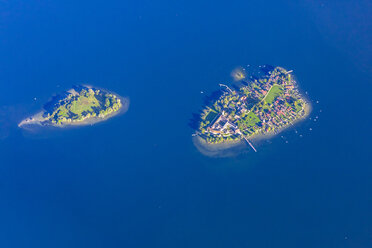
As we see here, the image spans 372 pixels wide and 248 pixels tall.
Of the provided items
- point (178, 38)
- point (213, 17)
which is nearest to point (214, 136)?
point (178, 38)

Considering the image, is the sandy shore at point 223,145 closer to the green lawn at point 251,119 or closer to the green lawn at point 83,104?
the green lawn at point 251,119

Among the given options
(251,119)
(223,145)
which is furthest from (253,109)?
(223,145)

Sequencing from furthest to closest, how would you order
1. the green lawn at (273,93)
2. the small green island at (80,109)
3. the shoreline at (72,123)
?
the small green island at (80,109) < the shoreline at (72,123) < the green lawn at (273,93)

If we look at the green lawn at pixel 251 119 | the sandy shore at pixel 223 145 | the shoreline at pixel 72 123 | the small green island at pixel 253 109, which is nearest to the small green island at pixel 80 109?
the shoreline at pixel 72 123

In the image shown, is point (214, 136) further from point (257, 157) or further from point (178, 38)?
point (178, 38)

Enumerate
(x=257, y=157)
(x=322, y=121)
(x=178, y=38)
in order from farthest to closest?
(x=178, y=38), (x=322, y=121), (x=257, y=157)

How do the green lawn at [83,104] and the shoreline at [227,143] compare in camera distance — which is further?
the green lawn at [83,104]

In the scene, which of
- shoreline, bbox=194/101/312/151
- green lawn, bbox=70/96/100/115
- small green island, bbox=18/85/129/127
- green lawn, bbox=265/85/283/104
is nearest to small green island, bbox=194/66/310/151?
green lawn, bbox=265/85/283/104
